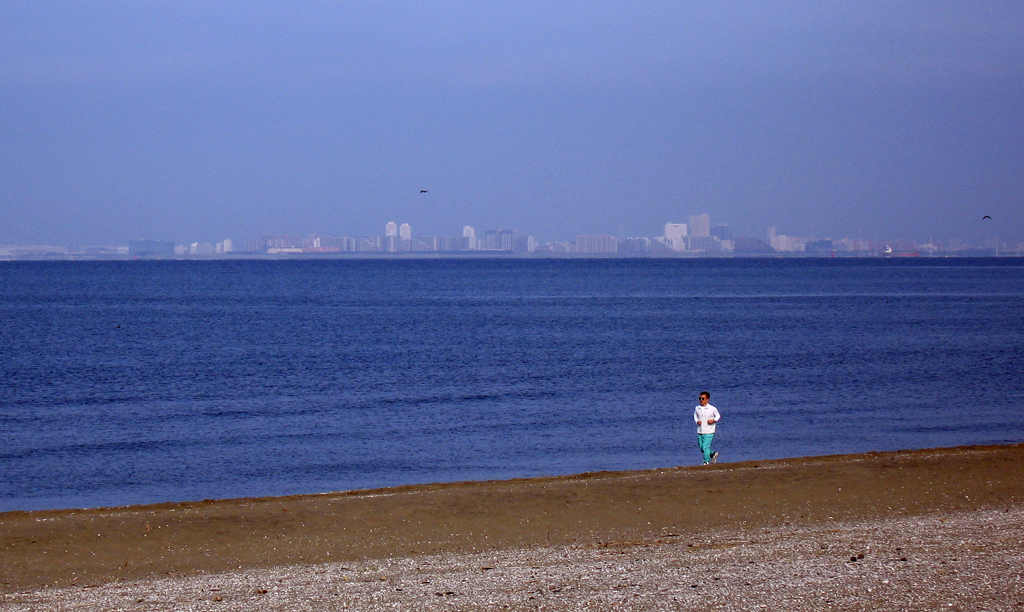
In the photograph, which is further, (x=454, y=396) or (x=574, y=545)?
(x=454, y=396)

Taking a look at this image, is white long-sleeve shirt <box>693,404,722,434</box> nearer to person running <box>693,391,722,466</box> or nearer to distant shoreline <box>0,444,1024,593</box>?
person running <box>693,391,722,466</box>

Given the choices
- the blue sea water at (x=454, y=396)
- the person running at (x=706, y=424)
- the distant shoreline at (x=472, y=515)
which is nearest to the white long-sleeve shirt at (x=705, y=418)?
the person running at (x=706, y=424)

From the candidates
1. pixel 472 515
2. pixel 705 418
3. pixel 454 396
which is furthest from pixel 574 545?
pixel 454 396

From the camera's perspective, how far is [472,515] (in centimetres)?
1314

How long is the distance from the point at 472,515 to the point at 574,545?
2.20 m

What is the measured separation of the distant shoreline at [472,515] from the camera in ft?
36.8

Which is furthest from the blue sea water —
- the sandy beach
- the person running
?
the sandy beach

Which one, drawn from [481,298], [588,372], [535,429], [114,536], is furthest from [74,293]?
[114,536]

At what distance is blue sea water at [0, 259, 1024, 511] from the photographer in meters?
20.1

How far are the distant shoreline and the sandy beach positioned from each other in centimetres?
5

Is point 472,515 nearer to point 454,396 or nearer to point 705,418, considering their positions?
point 705,418

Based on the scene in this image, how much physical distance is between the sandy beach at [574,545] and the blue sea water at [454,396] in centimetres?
441

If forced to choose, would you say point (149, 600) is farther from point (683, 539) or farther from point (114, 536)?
point (683, 539)

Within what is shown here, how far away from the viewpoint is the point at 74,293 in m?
114
